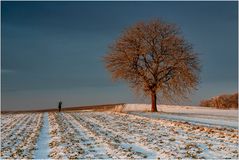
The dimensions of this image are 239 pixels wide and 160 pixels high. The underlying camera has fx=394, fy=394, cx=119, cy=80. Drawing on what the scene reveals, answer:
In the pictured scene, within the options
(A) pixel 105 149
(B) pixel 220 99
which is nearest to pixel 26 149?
(A) pixel 105 149

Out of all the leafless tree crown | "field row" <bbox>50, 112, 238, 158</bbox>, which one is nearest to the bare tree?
the leafless tree crown

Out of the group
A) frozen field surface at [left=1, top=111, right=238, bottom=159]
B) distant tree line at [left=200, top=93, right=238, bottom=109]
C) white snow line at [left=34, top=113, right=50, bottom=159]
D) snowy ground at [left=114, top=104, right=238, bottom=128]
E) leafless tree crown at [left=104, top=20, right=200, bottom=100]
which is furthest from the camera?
distant tree line at [left=200, top=93, right=238, bottom=109]

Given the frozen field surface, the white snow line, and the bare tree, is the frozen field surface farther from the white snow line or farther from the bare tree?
the bare tree

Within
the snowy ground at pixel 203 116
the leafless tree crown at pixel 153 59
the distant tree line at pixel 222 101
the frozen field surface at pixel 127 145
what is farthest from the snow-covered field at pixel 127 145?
the distant tree line at pixel 222 101

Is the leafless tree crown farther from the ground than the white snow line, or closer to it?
farther from the ground

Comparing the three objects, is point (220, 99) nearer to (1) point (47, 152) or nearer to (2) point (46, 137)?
(2) point (46, 137)

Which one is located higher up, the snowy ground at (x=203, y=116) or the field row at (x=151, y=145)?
the snowy ground at (x=203, y=116)

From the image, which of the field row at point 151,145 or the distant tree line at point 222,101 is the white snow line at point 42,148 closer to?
the field row at point 151,145

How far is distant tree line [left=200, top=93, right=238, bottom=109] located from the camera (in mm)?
78144

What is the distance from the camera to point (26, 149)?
727 inches

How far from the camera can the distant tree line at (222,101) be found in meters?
78.1

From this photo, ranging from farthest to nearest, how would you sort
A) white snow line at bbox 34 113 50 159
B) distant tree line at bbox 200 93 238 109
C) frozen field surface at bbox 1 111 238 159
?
1. distant tree line at bbox 200 93 238 109
2. white snow line at bbox 34 113 50 159
3. frozen field surface at bbox 1 111 238 159

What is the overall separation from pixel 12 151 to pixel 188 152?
26.4ft

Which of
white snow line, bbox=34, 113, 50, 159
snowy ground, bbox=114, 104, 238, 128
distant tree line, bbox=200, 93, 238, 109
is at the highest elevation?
distant tree line, bbox=200, 93, 238, 109
